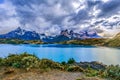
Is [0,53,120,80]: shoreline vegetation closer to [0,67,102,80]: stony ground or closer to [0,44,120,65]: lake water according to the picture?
[0,67,102,80]: stony ground

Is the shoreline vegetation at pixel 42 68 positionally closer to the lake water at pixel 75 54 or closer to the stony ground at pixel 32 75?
the stony ground at pixel 32 75

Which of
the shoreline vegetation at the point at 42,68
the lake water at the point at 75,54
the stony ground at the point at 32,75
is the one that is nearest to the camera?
the stony ground at the point at 32,75

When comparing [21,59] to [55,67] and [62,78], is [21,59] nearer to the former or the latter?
[55,67]

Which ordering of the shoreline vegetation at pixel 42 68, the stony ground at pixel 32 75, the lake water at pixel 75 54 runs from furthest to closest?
the lake water at pixel 75 54
the shoreline vegetation at pixel 42 68
the stony ground at pixel 32 75

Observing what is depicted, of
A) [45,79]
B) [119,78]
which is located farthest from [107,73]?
[45,79]

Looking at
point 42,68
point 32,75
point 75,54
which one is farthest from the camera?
point 75,54

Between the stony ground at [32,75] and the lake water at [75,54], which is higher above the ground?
the stony ground at [32,75]

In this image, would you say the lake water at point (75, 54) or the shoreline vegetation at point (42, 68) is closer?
the shoreline vegetation at point (42, 68)

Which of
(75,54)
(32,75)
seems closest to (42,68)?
(32,75)

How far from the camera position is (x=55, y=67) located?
18.5 meters

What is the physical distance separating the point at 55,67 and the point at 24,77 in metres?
4.47

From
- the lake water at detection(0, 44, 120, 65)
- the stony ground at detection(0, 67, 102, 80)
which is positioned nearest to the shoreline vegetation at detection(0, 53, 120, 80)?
the stony ground at detection(0, 67, 102, 80)

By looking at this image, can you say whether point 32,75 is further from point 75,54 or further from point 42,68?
point 75,54

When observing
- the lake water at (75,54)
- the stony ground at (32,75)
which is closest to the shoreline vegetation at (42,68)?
the stony ground at (32,75)
